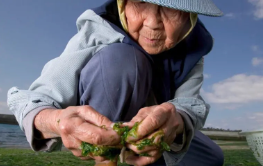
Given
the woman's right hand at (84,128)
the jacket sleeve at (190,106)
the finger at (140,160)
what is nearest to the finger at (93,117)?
the woman's right hand at (84,128)

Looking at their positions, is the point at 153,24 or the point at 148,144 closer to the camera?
the point at 148,144

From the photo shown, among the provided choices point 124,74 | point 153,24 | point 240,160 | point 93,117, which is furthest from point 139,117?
point 240,160

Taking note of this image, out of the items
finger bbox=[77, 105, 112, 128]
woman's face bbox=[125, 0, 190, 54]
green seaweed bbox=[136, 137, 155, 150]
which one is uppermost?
woman's face bbox=[125, 0, 190, 54]

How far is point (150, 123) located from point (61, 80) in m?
0.70

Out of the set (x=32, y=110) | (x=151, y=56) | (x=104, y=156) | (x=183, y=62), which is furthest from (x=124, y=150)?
(x=183, y=62)

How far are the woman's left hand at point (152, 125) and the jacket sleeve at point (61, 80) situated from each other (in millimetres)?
510

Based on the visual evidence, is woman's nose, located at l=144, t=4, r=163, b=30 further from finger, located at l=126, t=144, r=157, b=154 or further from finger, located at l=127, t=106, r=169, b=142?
finger, located at l=126, t=144, r=157, b=154

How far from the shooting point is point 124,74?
1.58 m

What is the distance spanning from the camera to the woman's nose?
1.58 metres

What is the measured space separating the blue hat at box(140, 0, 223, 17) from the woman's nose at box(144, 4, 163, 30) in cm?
14

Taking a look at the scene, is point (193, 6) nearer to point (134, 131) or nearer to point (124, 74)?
point (124, 74)

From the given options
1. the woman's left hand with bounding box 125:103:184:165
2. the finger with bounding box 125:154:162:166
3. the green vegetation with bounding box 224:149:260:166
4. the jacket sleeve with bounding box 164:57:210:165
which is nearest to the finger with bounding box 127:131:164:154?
the woman's left hand with bounding box 125:103:184:165

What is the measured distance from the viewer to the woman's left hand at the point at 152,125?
1.15m

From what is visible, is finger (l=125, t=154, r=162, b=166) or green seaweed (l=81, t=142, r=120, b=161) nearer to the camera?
green seaweed (l=81, t=142, r=120, b=161)
